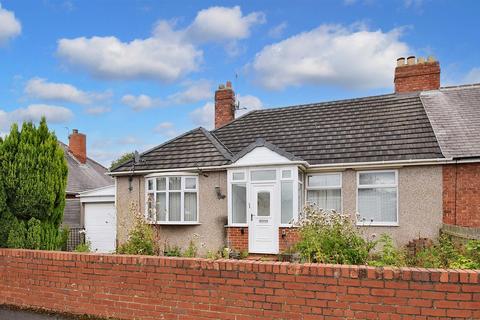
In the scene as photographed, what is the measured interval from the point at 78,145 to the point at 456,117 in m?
26.0

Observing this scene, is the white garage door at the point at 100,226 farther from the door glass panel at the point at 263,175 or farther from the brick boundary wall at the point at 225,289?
the brick boundary wall at the point at 225,289

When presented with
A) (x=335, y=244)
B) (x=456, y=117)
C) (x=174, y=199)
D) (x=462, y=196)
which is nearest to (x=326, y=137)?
(x=456, y=117)

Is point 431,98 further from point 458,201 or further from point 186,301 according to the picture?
point 186,301

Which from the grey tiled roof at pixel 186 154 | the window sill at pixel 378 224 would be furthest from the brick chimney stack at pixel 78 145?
the window sill at pixel 378 224

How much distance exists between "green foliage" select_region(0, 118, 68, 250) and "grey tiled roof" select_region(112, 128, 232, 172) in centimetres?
536

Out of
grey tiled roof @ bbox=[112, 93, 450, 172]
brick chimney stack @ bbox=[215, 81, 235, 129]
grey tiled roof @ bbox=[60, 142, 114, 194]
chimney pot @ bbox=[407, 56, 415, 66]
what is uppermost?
chimney pot @ bbox=[407, 56, 415, 66]

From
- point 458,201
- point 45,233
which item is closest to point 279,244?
point 458,201

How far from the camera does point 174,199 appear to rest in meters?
12.9

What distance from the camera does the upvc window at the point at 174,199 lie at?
12742mm

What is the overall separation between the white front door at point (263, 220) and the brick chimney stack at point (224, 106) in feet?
21.2

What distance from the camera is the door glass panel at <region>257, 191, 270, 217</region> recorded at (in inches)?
464

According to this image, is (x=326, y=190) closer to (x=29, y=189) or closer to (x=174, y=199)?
(x=174, y=199)

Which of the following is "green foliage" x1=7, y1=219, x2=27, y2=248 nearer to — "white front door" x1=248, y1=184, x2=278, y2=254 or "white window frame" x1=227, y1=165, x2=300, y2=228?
"white window frame" x1=227, y1=165, x2=300, y2=228

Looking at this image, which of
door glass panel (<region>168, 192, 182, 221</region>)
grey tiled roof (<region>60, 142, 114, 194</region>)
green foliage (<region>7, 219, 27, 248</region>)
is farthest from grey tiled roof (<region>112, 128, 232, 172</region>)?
grey tiled roof (<region>60, 142, 114, 194</region>)
